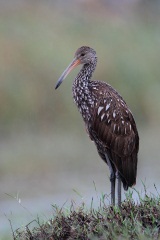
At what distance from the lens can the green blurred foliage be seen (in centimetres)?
1500

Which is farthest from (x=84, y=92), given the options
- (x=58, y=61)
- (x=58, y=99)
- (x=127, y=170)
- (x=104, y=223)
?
(x=58, y=61)

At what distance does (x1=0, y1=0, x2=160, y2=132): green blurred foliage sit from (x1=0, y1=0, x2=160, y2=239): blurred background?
0.5 inches

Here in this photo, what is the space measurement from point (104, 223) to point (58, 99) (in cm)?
809

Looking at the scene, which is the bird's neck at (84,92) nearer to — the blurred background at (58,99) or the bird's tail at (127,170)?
the bird's tail at (127,170)

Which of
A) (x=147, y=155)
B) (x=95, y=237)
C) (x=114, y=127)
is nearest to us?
(x=95, y=237)

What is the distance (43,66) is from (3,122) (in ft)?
3.90

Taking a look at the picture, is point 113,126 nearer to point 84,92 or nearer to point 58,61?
point 84,92

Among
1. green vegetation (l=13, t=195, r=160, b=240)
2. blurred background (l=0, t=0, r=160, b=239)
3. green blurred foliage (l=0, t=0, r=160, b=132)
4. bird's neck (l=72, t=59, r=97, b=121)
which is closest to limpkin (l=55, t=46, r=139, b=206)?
bird's neck (l=72, t=59, r=97, b=121)

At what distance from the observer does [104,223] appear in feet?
24.0

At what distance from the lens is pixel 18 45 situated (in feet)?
51.6

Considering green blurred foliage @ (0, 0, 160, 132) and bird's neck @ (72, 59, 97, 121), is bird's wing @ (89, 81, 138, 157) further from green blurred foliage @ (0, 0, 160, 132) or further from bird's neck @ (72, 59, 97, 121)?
green blurred foliage @ (0, 0, 160, 132)

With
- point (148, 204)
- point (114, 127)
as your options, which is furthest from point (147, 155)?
point (148, 204)

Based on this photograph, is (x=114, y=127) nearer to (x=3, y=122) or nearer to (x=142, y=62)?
(x=3, y=122)

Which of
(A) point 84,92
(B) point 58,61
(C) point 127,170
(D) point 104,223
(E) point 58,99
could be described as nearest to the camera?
(D) point 104,223
